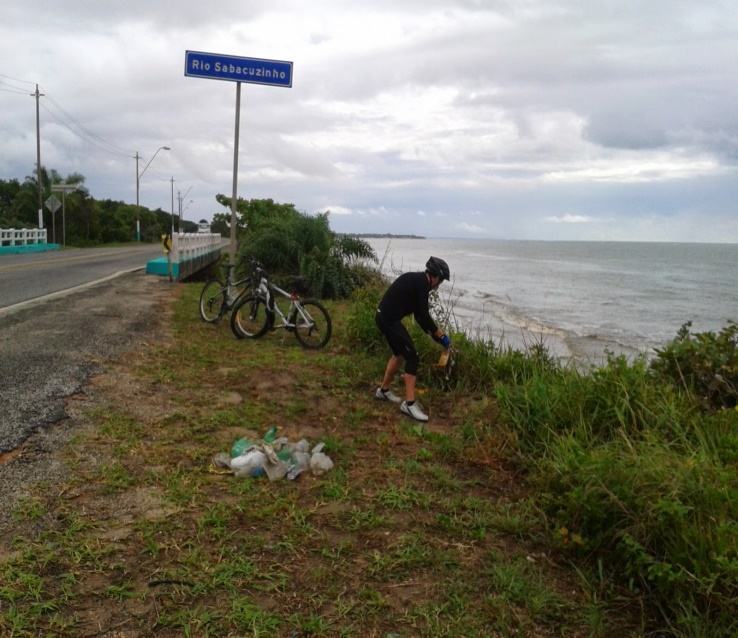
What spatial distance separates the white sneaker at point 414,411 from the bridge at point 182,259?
1205 centimetres

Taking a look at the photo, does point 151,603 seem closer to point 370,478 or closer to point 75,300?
point 370,478

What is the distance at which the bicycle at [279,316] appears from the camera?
9008 millimetres

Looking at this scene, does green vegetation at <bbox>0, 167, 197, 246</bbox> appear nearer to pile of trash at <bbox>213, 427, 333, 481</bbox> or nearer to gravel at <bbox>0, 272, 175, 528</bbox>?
gravel at <bbox>0, 272, 175, 528</bbox>

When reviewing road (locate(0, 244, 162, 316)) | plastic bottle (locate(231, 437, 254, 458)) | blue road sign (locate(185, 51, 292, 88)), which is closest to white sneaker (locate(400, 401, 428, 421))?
plastic bottle (locate(231, 437, 254, 458))

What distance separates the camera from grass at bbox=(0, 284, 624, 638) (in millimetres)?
2830

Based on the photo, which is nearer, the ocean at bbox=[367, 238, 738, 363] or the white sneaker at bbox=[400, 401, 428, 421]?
the white sneaker at bbox=[400, 401, 428, 421]

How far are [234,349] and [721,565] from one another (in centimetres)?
662

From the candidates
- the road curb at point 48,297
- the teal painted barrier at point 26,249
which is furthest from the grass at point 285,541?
the teal painted barrier at point 26,249

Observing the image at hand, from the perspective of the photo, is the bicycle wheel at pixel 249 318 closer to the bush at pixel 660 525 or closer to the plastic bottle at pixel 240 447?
the plastic bottle at pixel 240 447

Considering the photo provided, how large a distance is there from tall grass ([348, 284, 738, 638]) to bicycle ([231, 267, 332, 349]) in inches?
123

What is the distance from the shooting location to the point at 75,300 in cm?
1176

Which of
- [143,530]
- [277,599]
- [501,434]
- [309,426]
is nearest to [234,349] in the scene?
[309,426]

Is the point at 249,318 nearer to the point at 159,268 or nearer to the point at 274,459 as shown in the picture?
the point at 274,459

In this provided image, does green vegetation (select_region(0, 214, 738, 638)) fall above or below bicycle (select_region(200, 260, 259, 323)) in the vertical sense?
below
